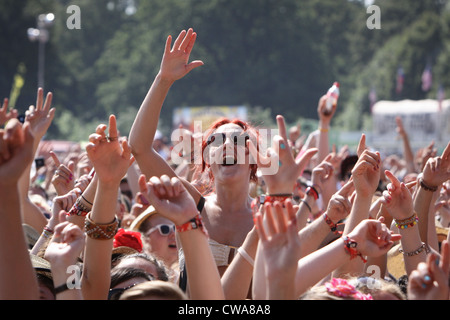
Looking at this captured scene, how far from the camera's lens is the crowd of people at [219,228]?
6.92ft

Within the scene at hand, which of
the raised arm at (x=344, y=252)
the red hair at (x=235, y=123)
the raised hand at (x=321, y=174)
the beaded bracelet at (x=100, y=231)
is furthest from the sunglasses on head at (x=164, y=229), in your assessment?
the raised arm at (x=344, y=252)

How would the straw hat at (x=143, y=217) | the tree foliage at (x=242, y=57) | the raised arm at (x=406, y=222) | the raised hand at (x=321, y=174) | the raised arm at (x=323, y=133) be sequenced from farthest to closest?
1. the tree foliage at (x=242, y=57)
2. the raised arm at (x=323, y=133)
3. the straw hat at (x=143, y=217)
4. the raised hand at (x=321, y=174)
5. the raised arm at (x=406, y=222)

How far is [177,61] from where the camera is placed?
3305mm

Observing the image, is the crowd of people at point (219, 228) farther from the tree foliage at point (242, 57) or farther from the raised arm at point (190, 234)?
the tree foliage at point (242, 57)

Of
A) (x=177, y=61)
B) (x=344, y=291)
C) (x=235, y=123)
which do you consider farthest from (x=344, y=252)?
(x=177, y=61)

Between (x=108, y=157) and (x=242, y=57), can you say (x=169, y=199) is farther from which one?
(x=242, y=57)

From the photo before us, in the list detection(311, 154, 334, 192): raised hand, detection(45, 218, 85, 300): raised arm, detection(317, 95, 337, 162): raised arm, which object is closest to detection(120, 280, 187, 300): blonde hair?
detection(45, 218, 85, 300): raised arm

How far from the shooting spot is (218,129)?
3.34 meters

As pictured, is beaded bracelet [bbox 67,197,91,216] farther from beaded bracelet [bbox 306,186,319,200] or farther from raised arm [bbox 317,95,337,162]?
raised arm [bbox 317,95,337,162]

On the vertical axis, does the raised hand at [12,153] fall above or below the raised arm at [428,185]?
above

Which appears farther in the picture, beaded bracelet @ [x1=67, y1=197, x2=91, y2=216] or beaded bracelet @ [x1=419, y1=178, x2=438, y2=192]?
beaded bracelet @ [x1=419, y1=178, x2=438, y2=192]

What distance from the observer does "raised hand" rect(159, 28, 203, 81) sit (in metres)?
3.25
